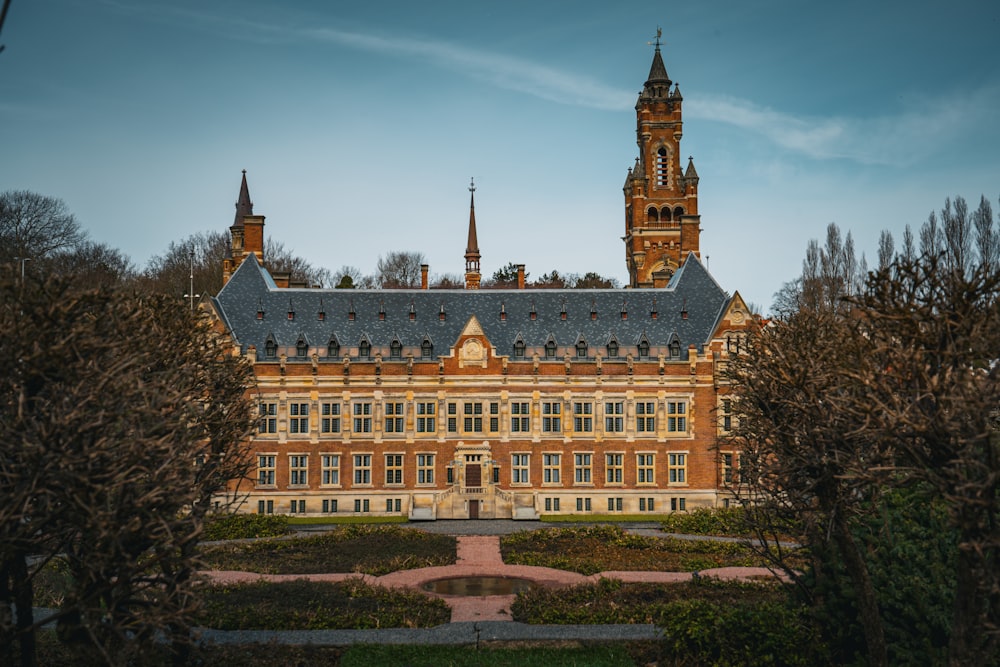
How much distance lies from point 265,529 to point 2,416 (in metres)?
29.3

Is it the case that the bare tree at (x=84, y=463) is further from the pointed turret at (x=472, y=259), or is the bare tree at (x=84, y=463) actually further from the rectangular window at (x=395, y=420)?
the pointed turret at (x=472, y=259)

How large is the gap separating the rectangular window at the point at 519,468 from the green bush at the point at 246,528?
13.7 m

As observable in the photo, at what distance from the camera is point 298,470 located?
5069 centimetres

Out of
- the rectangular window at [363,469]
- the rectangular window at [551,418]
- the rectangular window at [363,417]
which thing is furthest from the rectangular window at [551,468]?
the rectangular window at [363,417]

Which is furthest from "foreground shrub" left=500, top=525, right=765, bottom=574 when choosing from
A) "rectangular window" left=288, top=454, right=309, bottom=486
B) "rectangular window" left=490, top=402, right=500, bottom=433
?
"rectangular window" left=288, top=454, right=309, bottom=486

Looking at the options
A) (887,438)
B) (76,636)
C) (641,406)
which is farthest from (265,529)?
(887,438)

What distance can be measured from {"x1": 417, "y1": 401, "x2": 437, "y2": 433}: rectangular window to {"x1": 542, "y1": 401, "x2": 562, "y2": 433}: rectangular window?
21.3 ft

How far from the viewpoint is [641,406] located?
172ft

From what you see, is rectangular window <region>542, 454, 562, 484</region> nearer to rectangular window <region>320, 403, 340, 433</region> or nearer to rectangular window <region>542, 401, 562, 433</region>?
rectangular window <region>542, 401, 562, 433</region>

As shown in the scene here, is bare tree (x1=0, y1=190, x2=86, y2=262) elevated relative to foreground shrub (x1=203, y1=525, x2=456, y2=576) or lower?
elevated

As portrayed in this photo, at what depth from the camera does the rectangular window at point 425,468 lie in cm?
5112

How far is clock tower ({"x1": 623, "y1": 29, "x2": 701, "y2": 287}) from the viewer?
72.2 m

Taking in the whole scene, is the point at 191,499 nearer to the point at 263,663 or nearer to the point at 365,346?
the point at 263,663

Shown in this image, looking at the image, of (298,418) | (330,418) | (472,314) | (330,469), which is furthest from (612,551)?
(298,418)
